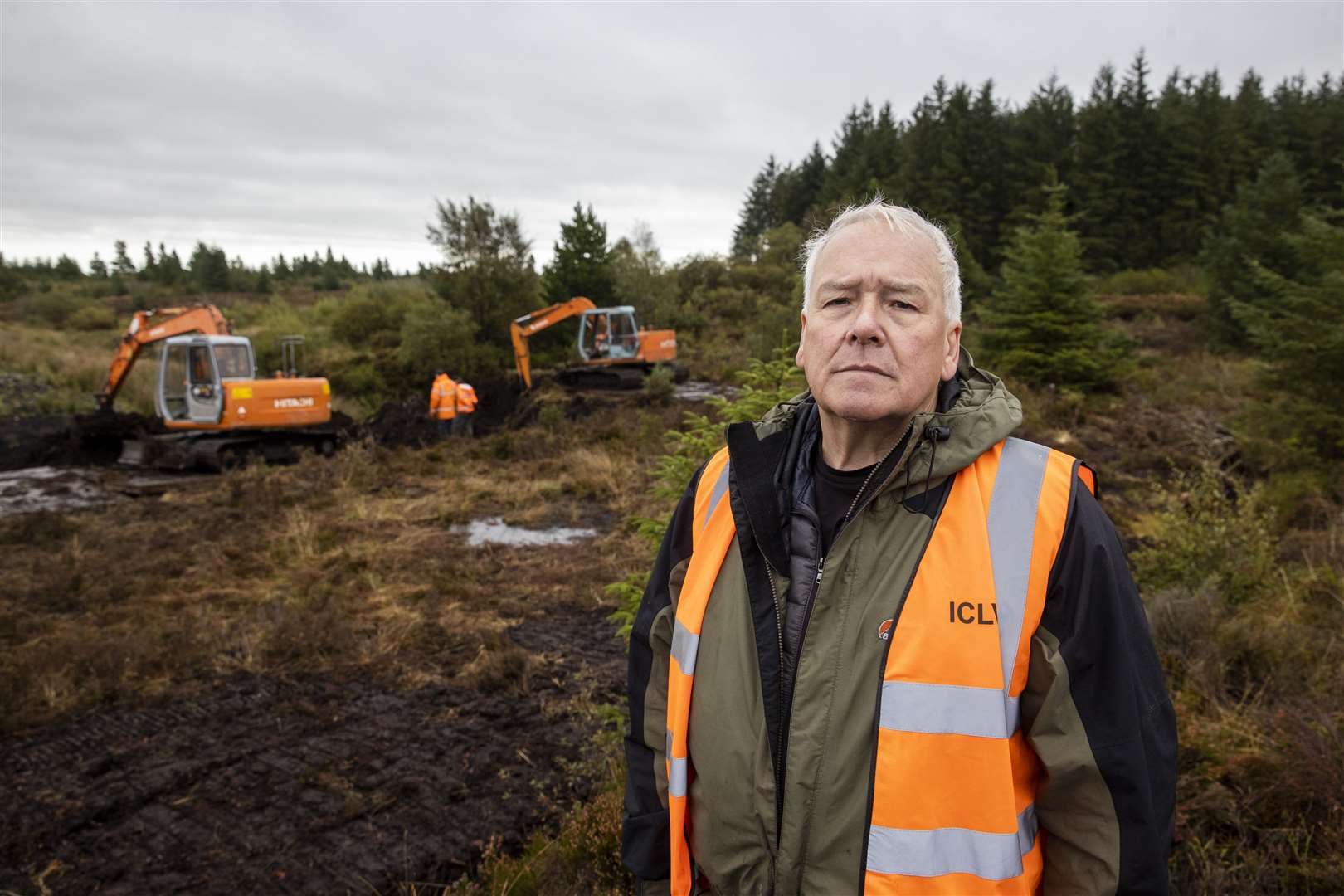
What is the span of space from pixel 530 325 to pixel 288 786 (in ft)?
58.4

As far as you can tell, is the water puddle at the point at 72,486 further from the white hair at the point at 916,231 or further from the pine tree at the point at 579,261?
the pine tree at the point at 579,261

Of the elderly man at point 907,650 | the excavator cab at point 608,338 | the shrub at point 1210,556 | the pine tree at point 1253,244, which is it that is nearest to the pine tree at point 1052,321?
the shrub at point 1210,556

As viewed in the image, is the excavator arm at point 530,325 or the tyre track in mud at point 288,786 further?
the excavator arm at point 530,325

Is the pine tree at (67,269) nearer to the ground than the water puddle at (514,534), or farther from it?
farther from it

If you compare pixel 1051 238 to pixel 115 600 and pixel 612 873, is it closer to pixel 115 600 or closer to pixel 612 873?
pixel 612 873

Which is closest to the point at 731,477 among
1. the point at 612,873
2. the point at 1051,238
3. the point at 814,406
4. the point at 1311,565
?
the point at 814,406

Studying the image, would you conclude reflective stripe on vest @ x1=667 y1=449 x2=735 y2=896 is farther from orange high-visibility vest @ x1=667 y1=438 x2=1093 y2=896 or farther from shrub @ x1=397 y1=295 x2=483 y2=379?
shrub @ x1=397 y1=295 x2=483 y2=379

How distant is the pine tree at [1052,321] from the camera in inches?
556

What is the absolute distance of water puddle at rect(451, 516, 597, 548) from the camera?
10.1m

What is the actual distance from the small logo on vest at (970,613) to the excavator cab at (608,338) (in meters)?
21.5

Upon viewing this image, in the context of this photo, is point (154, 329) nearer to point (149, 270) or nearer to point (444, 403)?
point (444, 403)

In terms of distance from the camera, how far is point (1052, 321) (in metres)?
14.4

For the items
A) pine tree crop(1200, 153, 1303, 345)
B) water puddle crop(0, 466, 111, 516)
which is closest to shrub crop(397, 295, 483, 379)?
water puddle crop(0, 466, 111, 516)

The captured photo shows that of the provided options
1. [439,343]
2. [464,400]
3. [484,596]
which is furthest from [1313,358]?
[439,343]
